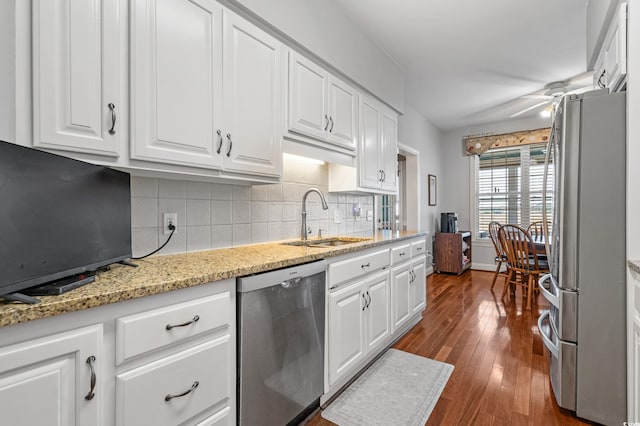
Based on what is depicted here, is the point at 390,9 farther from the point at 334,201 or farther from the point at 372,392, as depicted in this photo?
the point at 372,392

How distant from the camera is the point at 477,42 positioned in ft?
9.80

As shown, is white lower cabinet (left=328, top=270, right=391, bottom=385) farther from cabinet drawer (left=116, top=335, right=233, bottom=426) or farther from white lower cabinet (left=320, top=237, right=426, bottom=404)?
cabinet drawer (left=116, top=335, right=233, bottom=426)

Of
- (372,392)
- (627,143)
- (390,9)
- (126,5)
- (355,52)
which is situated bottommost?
(372,392)

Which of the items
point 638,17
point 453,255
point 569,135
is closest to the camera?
point 638,17

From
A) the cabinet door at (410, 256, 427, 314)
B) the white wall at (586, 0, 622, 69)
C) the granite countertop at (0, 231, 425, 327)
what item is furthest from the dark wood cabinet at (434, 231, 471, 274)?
the granite countertop at (0, 231, 425, 327)

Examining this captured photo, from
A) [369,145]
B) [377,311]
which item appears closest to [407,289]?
[377,311]

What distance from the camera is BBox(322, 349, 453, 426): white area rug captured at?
1707 mm

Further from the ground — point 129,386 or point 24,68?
point 24,68

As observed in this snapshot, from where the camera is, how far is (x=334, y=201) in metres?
2.88

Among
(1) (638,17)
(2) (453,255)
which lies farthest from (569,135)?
(2) (453,255)

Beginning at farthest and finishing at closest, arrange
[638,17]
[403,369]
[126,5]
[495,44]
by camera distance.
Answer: [495,44] → [403,369] → [638,17] → [126,5]

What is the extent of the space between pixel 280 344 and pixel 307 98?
5.14ft

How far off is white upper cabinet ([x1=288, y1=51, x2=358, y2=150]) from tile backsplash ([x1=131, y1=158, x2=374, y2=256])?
36 cm

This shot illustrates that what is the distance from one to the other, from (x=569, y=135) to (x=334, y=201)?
5.73ft
